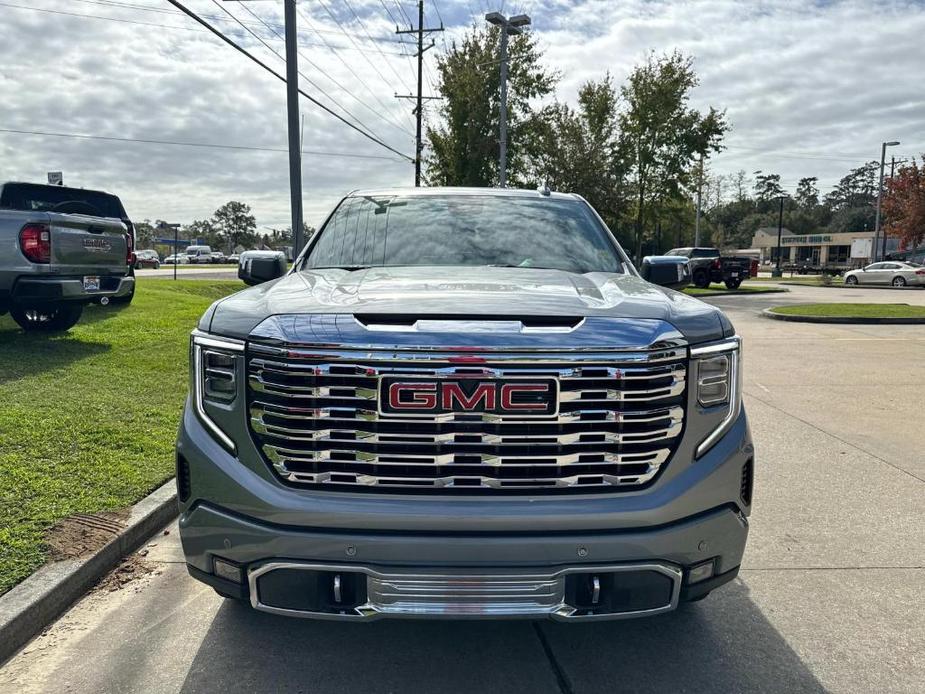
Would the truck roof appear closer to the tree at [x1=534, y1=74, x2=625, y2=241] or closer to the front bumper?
the front bumper

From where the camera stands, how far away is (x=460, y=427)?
2.38 m

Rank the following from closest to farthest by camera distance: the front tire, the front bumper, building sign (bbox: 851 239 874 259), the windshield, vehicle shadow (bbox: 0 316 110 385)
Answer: the front bumper, the windshield, vehicle shadow (bbox: 0 316 110 385), the front tire, building sign (bbox: 851 239 874 259)

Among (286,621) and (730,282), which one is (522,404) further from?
(730,282)

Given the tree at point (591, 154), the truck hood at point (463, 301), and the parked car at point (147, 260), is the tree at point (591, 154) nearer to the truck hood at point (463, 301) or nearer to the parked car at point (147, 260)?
the truck hood at point (463, 301)

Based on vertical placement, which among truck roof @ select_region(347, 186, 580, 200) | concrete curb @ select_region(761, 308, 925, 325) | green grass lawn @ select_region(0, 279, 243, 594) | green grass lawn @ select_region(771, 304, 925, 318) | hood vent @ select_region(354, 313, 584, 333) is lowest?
concrete curb @ select_region(761, 308, 925, 325)

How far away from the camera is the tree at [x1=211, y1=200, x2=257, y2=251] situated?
391 feet

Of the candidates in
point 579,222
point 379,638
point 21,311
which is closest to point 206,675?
point 379,638

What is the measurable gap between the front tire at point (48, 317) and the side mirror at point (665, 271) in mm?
8041

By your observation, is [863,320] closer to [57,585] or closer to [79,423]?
[79,423]

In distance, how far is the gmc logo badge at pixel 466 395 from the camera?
7.76 feet

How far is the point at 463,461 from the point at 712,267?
29589mm

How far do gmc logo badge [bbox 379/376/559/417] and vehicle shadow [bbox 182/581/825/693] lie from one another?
3.56 ft

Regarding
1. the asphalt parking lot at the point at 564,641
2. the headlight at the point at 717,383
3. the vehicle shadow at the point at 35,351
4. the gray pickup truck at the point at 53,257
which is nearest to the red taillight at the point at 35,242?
the gray pickup truck at the point at 53,257

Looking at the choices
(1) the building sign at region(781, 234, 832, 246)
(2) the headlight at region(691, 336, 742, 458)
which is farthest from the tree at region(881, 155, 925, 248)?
(2) the headlight at region(691, 336, 742, 458)
